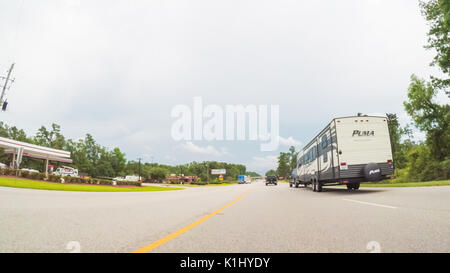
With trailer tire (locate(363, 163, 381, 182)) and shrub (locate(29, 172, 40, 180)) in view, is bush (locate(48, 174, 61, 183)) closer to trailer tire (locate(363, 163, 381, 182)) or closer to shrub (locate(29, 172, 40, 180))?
shrub (locate(29, 172, 40, 180))

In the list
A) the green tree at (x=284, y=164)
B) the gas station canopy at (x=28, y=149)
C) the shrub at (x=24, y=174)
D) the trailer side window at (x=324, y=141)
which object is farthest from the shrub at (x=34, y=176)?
the green tree at (x=284, y=164)

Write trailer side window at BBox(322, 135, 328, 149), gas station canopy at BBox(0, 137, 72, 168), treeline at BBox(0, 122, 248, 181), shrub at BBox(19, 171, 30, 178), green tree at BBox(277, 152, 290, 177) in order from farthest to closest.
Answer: green tree at BBox(277, 152, 290, 177) → treeline at BBox(0, 122, 248, 181) → gas station canopy at BBox(0, 137, 72, 168) → shrub at BBox(19, 171, 30, 178) → trailer side window at BBox(322, 135, 328, 149)

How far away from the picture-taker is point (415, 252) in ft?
9.82

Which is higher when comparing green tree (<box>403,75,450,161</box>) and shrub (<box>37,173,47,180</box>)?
green tree (<box>403,75,450,161</box>)

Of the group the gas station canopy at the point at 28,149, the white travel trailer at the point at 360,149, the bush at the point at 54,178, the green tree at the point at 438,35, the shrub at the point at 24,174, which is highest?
the green tree at the point at 438,35

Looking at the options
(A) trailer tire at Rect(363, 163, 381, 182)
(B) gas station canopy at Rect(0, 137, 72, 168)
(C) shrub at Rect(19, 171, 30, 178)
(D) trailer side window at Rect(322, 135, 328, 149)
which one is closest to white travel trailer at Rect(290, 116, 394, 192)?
(A) trailer tire at Rect(363, 163, 381, 182)

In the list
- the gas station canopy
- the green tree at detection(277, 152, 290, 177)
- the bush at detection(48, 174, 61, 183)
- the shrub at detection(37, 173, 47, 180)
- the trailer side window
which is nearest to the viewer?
the trailer side window

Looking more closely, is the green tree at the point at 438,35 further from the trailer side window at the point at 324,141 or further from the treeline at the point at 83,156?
the treeline at the point at 83,156

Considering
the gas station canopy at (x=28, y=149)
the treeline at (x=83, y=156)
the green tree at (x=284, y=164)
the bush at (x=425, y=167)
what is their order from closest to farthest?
the bush at (x=425, y=167) → the gas station canopy at (x=28, y=149) → the treeline at (x=83, y=156) → the green tree at (x=284, y=164)

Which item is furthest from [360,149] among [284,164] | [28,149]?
[284,164]

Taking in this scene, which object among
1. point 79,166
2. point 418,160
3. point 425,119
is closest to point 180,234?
point 425,119
